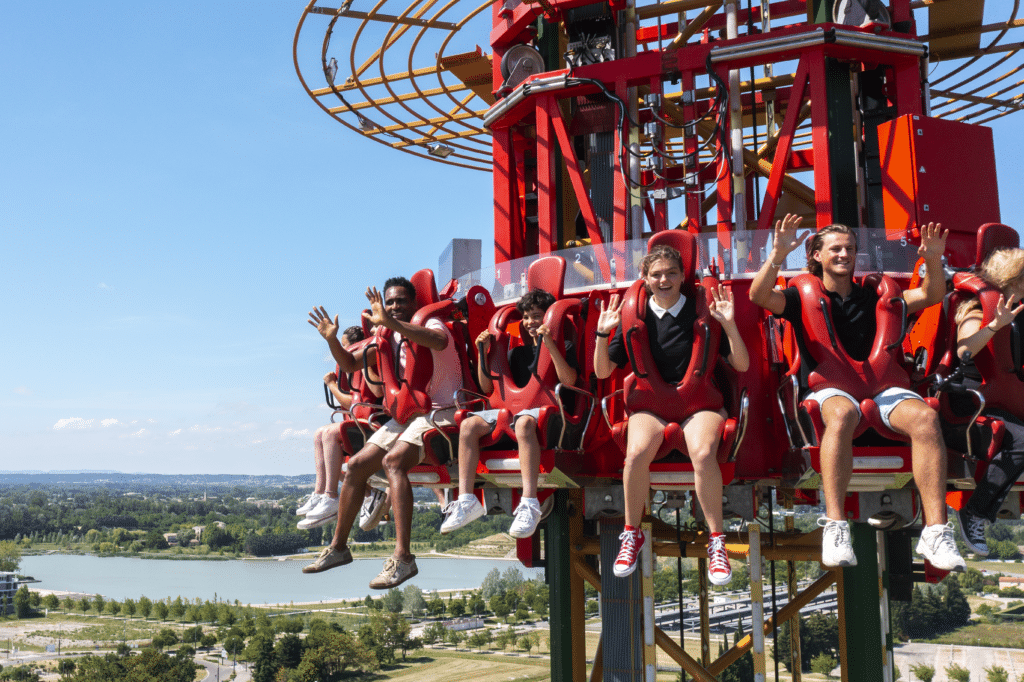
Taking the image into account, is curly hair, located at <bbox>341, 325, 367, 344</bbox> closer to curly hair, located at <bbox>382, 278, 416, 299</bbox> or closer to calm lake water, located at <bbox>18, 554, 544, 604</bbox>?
curly hair, located at <bbox>382, 278, 416, 299</bbox>

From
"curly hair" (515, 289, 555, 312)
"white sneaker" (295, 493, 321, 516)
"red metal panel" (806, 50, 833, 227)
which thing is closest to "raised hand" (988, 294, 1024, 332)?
"red metal panel" (806, 50, 833, 227)

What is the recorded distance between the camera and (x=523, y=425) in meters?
8.55

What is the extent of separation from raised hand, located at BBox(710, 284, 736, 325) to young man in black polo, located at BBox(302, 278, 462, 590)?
2730mm

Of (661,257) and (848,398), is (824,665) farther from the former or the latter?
(661,257)

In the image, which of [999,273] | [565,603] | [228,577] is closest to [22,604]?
[228,577]

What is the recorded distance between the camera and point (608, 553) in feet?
36.9

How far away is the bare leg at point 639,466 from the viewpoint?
7805 millimetres

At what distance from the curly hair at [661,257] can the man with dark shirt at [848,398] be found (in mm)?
763

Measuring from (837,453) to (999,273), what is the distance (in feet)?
7.43

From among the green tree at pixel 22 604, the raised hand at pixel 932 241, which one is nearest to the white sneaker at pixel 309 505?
the raised hand at pixel 932 241

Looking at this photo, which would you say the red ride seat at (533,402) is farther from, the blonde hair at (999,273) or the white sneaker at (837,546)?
the blonde hair at (999,273)

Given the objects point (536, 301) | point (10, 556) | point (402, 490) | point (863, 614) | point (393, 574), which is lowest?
point (10, 556)

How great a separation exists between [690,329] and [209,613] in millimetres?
132943

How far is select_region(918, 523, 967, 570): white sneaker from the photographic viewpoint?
6.58 m
